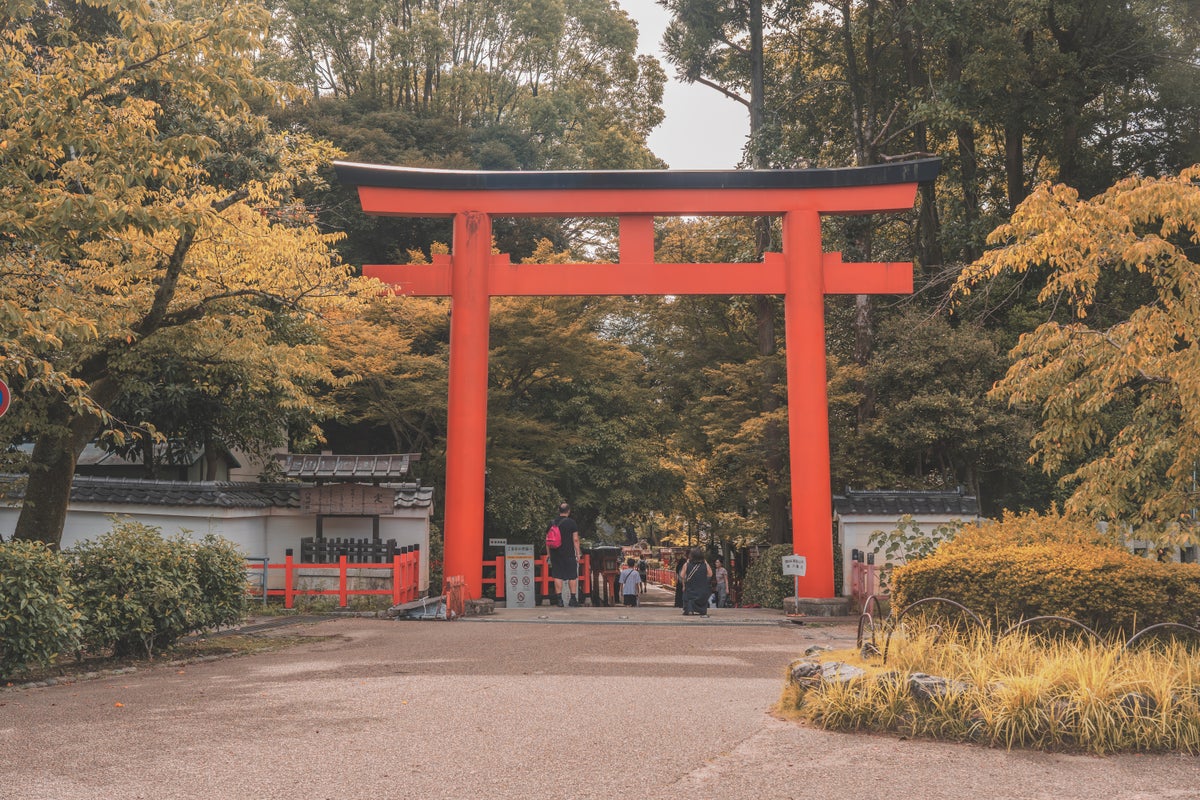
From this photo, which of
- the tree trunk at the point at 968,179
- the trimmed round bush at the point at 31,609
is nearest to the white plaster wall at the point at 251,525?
the trimmed round bush at the point at 31,609

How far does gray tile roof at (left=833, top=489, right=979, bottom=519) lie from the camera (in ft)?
55.7

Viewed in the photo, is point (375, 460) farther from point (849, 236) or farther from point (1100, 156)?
point (1100, 156)

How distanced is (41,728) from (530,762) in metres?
3.26

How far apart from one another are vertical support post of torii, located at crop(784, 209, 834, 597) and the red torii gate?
0.6 inches

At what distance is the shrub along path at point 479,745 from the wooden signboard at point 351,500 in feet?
29.3

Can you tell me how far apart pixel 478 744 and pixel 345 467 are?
13.5 m

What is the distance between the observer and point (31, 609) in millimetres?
8367

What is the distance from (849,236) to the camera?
24484 mm

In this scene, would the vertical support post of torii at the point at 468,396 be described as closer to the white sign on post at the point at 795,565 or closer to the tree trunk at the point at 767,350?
the white sign on post at the point at 795,565

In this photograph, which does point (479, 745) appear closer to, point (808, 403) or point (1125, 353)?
point (1125, 353)

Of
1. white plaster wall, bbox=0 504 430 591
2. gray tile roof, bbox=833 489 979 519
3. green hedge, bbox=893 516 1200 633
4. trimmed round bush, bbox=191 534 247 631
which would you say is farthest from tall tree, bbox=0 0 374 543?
gray tile roof, bbox=833 489 979 519

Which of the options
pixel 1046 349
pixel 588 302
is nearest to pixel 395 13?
pixel 588 302

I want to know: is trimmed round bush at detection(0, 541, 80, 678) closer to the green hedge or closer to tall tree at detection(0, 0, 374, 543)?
tall tree at detection(0, 0, 374, 543)

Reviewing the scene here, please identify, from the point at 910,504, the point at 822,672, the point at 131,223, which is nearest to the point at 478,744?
the point at 822,672
